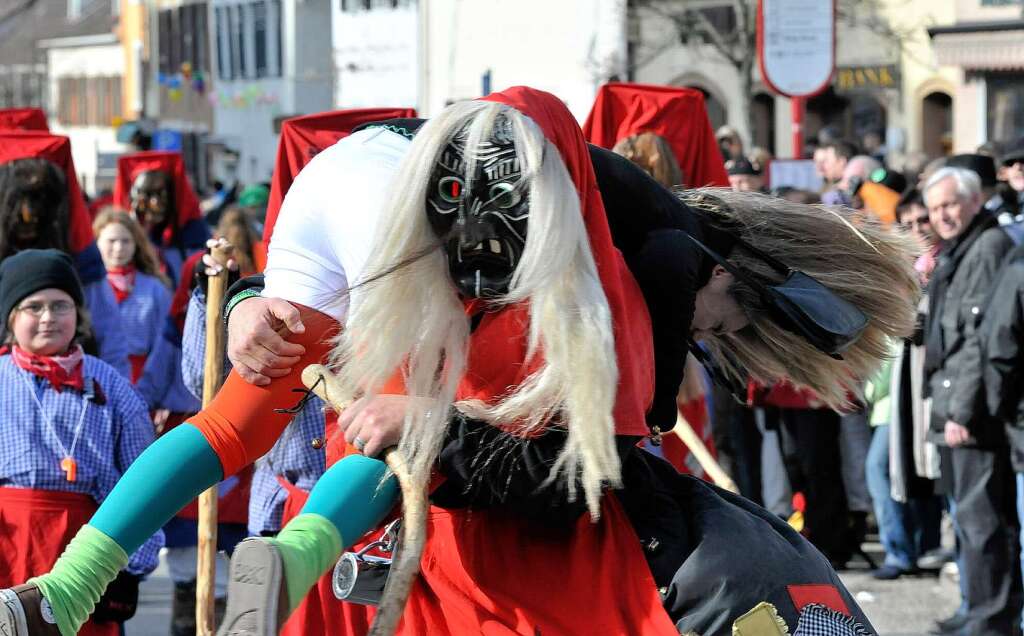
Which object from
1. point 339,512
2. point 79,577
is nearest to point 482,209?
point 339,512

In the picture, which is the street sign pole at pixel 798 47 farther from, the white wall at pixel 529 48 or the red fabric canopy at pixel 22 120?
the white wall at pixel 529 48

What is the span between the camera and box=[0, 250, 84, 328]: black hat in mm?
5922

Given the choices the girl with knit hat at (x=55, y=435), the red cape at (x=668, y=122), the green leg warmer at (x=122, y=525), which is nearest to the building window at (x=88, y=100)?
the red cape at (x=668, y=122)

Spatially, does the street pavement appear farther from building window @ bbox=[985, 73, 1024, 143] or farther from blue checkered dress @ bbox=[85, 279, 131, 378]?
building window @ bbox=[985, 73, 1024, 143]

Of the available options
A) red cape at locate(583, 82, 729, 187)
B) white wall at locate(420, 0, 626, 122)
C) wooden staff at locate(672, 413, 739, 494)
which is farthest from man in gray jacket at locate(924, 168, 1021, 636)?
white wall at locate(420, 0, 626, 122)

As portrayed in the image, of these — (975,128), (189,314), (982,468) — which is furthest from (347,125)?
(975,128)

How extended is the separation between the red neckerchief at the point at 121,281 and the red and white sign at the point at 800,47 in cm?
474

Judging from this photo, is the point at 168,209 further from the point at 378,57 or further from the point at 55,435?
the point at 378,57

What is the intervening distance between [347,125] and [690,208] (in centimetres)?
204

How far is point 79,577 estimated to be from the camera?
3.45 metres

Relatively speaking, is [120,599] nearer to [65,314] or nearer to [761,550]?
[65,314]

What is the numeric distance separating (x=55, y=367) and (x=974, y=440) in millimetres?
3800

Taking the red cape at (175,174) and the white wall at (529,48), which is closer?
the red cape at (175,174)

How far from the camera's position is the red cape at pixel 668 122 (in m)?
6.14
